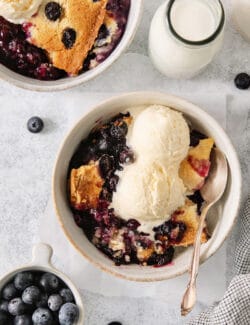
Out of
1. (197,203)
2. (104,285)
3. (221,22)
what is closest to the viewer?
(221,22)

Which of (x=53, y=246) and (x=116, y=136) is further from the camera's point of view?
(x=53, y=246)

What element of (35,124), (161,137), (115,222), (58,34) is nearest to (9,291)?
(115,222)

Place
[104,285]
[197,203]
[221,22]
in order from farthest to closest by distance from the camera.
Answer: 1. [104,285]
2. [197,203]
3. [221,22]

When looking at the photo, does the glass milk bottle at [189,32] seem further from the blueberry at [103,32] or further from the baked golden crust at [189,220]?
the baked golden crust at [189,220]

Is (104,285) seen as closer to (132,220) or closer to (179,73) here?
(132,220)

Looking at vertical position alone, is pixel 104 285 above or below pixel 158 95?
below

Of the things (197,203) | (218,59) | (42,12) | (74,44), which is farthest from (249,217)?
(42,12)

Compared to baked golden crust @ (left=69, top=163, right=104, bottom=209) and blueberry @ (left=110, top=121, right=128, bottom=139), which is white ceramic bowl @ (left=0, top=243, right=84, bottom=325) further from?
blueberry @ (left=110, top=121, right=128, bottom=139)
